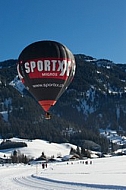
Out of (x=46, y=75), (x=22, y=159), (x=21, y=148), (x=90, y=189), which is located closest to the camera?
(x=90, y=189)

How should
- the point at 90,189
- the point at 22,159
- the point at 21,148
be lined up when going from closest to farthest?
1. the point at 90,189
2. the point at 22,159
3. the point at 21,148

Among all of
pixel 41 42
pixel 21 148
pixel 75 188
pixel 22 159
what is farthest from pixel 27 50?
pixel 21 148

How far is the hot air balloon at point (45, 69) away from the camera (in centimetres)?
3034

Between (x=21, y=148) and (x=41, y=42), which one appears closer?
(x=41, y=42)

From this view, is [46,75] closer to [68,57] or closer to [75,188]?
[68,57]

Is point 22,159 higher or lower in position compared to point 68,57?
lower

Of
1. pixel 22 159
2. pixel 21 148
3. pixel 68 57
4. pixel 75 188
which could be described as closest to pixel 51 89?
pixel 68 57

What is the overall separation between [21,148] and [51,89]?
170 meters

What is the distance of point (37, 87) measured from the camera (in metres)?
31.0

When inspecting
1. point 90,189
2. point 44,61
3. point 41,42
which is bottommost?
point 90,189

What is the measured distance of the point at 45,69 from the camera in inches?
1185

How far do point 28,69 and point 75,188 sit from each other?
10896 mm

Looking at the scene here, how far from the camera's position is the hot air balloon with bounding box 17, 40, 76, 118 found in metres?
30.3

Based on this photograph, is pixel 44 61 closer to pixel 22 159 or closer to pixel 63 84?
pixel 63 84
